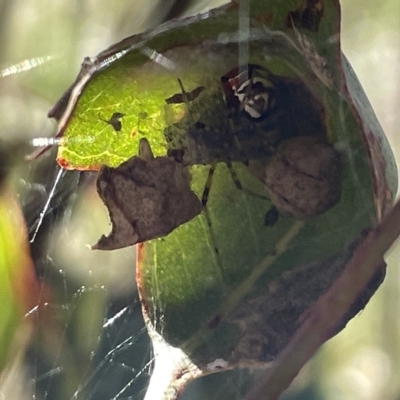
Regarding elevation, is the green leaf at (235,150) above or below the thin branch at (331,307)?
above

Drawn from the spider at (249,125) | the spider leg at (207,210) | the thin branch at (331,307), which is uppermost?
the spider at (249,125)

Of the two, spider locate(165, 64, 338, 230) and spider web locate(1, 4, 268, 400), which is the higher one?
spider locate(165, 64, 338, 230)

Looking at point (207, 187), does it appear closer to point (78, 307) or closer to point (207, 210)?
point (207, 210)

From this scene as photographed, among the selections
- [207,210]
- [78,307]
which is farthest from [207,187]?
[78,307]

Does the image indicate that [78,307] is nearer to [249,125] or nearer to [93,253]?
[93,253]

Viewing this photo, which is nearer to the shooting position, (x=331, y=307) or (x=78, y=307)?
(x=331, y=307)

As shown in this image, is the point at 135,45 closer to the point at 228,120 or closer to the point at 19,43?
the point at 228,120
